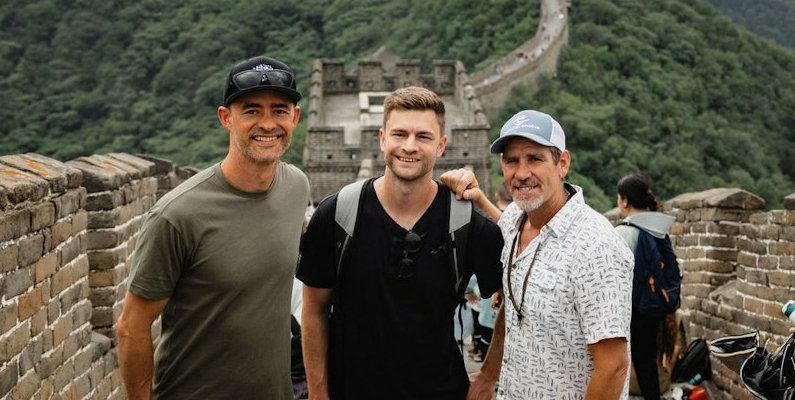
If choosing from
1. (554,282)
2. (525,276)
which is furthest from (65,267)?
(554,282)

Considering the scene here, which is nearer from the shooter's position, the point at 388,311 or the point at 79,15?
the point at 388,311

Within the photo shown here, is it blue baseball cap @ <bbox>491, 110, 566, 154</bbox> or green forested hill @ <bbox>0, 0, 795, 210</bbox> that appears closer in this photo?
blue baseball cap @ <bbox>491, 110, 566, 154</bbox>

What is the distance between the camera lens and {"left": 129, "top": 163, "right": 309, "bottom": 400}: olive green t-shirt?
2.88 meters

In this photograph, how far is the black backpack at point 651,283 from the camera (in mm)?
4660

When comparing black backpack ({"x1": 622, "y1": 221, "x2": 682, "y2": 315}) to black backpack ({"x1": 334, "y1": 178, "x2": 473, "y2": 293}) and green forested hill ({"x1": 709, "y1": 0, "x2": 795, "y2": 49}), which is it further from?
green forested hill ({"x1": 709, "y1": 0, "x2": 795, "y2": 49})

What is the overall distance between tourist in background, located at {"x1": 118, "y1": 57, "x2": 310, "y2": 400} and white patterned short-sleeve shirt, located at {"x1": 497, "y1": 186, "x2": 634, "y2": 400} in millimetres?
881

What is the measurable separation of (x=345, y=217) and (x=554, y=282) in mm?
778

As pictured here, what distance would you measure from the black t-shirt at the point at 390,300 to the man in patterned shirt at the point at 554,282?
0.65 feet

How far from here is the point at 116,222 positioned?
4555mm

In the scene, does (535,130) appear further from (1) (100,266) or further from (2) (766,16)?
(2) (766,16)

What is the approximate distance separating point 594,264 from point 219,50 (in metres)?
52.9

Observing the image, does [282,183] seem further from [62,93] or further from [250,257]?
[62,93]

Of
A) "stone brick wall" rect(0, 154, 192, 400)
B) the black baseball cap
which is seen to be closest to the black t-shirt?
the black baseball cap

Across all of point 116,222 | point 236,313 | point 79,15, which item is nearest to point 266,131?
point 236,313
